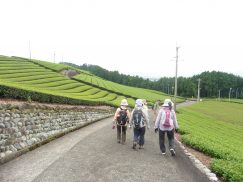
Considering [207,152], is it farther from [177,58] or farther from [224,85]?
[224,85]

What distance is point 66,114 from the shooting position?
2180cm

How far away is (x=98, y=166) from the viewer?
10.9m

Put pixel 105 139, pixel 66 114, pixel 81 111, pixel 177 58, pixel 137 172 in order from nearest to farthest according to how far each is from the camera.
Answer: pixel 137 172
pixel 105 139
pixel 66 114
pixel 81 111
pixel 177 58

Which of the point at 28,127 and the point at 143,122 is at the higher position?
the point at 143,122

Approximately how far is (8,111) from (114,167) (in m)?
5.08

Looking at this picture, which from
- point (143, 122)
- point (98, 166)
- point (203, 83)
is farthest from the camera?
point (203, 83)

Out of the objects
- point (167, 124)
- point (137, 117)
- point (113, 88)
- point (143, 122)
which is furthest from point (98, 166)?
point (113, 88)

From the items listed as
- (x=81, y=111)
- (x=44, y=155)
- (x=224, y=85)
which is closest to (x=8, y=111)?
(x=44, y=155)

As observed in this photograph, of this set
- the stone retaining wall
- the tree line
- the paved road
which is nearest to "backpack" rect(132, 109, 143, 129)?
the paved road

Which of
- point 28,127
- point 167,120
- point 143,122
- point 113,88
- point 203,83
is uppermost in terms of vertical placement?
point 203,83

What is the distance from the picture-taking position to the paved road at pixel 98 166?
968 centimetres

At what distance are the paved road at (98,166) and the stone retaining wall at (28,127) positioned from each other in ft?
1.70

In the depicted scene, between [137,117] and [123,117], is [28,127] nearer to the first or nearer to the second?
[123,117]

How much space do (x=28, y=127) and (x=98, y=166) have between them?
5.20m
